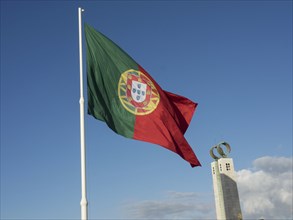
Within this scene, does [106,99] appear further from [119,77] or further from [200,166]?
[200,166]

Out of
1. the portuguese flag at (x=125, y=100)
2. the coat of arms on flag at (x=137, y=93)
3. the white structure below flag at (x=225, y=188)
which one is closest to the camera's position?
the portuguese flag at (x=125, y=100)

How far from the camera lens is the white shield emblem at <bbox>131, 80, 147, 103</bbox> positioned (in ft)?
54.2

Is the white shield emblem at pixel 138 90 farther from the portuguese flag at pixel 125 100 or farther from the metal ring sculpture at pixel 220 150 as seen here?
the metal ring sculpture at pixel 220 150

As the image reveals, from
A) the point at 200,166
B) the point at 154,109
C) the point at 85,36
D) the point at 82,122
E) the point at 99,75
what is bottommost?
the point at 200,166

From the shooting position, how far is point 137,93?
1662 centimetres

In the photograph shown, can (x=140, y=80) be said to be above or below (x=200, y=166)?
above

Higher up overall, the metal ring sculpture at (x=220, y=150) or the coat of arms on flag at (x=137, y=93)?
the metal ring sculpture at (x=220, y=150)

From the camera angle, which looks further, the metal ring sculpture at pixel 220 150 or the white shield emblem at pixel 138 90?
the metal ring sculpture at pixel 220 150

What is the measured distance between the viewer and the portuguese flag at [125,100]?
51.0ft

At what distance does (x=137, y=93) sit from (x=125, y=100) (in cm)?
71

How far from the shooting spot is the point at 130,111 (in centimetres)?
1609

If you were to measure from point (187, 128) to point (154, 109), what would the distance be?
270 cm

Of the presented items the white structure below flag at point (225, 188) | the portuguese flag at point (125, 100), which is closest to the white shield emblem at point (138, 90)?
the portuguese flag at point (125, 100)

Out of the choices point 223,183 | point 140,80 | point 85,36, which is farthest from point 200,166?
point 223,183
